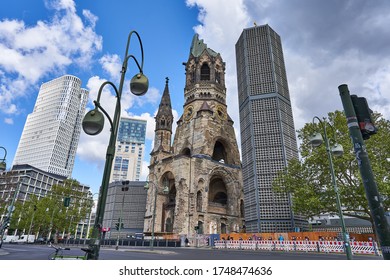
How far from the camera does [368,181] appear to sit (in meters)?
A: 3.70

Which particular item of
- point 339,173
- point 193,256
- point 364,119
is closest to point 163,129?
point 339,173

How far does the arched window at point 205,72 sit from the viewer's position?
172 feet

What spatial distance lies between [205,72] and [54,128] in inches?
3890

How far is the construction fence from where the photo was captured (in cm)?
1599

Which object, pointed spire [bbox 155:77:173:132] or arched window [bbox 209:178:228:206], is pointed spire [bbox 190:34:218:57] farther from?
arched window [bbox 209:178:228:206]

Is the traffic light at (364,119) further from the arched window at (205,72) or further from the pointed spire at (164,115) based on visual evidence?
the arched window at (205,72)

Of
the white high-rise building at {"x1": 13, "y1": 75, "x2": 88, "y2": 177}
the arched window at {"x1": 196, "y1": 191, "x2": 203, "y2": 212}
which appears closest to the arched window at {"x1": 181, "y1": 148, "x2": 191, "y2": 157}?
the arched window at {"x1": 196, "y1": 191, "x2": 203, "y2": 212}

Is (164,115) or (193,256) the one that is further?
(164,115)

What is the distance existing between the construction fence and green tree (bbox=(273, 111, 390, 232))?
2581 mm

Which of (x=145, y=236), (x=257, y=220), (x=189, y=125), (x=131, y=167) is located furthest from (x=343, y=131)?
(x=131, y=167)

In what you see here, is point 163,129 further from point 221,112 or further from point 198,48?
point 198,48

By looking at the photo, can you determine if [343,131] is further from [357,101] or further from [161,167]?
[161,167]
